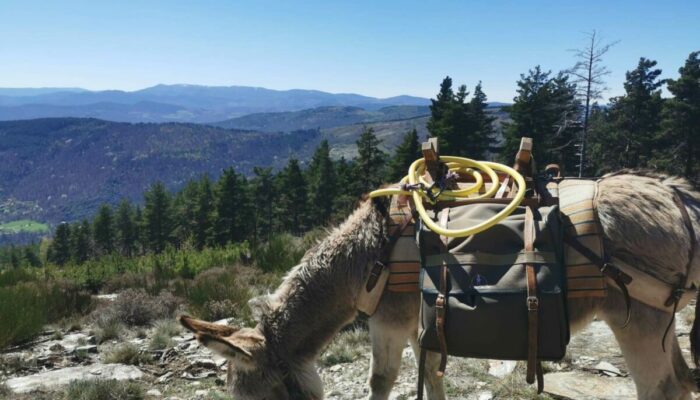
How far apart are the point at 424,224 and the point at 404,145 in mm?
31557

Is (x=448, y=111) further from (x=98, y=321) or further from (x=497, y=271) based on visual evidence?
(x=497, y=271)

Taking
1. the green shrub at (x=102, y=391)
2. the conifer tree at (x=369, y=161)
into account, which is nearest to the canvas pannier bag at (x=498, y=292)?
the green shrub at (x=102, y=391)

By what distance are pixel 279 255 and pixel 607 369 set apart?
7.17 meters

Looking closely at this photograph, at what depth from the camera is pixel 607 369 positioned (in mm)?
4898

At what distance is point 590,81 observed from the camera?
20.0m

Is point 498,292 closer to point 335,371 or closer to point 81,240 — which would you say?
point 335,371

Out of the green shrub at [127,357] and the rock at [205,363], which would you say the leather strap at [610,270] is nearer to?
the rock at [205,363]

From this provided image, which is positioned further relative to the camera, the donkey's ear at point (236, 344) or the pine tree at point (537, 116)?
the pine tree at point (537, 116)

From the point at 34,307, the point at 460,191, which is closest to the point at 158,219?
the point at 34,307

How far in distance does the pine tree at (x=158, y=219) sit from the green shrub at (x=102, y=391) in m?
61.1

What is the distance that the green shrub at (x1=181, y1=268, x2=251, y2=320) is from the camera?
7.81 meters

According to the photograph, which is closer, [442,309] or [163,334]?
[442,309]

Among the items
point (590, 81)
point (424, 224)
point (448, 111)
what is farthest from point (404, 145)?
point (424, 224)

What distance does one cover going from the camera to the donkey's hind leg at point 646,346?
2.80m
